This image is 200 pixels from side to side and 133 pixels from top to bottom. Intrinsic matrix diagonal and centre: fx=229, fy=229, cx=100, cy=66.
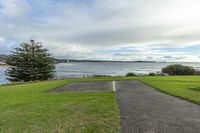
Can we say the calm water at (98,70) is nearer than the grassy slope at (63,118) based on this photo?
No

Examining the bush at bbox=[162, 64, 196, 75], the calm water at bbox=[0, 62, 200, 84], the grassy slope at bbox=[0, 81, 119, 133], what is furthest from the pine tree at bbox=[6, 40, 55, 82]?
the grassy slope at bbox=[0, 81, 119, 133]

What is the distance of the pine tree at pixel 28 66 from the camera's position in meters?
29.4

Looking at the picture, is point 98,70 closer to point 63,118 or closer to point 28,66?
point 28,66

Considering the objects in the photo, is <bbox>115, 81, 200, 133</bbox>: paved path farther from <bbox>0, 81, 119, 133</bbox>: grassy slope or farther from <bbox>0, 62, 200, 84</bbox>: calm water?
<bbox>0, 62, 200, 84</bbox>: calm water

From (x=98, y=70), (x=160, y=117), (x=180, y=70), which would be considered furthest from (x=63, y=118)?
(x=98, y=70)

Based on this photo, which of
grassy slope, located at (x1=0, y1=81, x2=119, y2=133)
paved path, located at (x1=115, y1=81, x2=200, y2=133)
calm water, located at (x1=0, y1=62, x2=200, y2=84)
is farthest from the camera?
calm water, located at (x1=0, y1=62, x2=200, y2=84)

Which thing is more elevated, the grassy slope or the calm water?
the calm water

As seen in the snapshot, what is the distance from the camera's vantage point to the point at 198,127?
4781 millimetres

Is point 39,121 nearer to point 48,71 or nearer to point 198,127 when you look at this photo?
point 198,127

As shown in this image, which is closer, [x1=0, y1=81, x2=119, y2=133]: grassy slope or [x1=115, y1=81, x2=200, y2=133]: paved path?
[x1=115, y1=81, x2=200, y2=133]: paved path

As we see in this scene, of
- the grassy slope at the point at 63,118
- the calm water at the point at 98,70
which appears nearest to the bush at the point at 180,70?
the calm water at the point at 98,70

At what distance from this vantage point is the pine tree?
2944 cm

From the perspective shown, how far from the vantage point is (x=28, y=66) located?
96.9 ft

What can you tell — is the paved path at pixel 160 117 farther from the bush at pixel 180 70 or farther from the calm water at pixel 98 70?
the calm water at pixel 98 70
